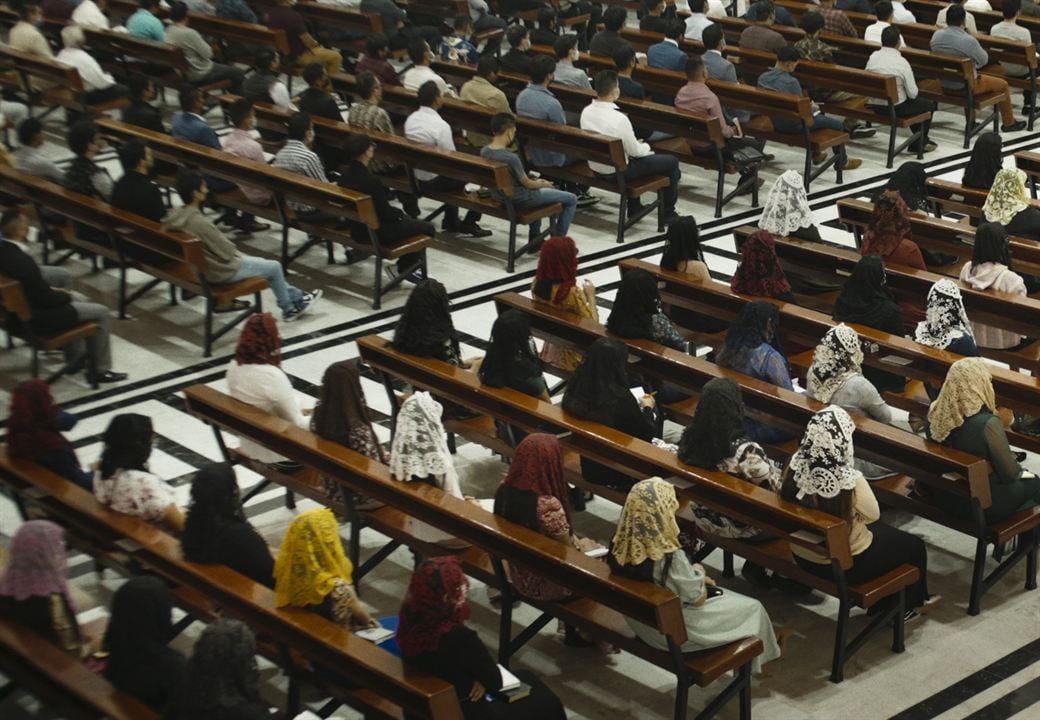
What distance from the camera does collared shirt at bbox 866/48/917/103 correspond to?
470 inches

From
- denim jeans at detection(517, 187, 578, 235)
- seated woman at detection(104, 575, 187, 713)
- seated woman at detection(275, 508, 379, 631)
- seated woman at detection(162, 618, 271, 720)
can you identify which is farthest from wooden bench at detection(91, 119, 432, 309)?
seated woman at detection(162, 618, 271, 720)

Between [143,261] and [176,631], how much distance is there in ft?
12.7

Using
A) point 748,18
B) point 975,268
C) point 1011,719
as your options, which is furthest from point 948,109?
point 1011,719

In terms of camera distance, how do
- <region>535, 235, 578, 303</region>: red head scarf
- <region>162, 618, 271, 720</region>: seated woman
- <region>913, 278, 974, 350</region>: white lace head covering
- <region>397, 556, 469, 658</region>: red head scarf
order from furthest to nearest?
<region>535, 235, 578, 303</region>: red head scarf, <region>913, 278, 974, 350</region>: white lace head covering, <region>397, 556, 469, 658</region>: red head scarf, <region>162, 618, 271, 720</region>: seated woman

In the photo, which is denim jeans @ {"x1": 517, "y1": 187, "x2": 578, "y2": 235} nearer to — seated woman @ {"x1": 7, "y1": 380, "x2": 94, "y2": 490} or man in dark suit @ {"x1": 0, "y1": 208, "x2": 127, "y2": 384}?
man in dark suit @ {"x1": 0, "y1": 208, "x2": 127, "y2": 384}

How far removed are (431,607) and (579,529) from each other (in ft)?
7.42

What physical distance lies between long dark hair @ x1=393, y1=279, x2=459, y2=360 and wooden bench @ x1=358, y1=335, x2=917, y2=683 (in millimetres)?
402

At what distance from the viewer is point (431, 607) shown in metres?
4.69

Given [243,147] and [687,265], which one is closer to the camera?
[687,265]

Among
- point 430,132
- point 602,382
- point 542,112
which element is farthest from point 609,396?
point 542,112

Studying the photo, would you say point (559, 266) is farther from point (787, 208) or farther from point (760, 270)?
point (787, 208)

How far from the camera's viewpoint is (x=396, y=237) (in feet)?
30.8

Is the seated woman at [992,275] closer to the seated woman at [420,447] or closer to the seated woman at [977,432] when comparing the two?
the seated woman at [977,432]

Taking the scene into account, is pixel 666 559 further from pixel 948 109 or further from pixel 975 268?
pixel 948 109
